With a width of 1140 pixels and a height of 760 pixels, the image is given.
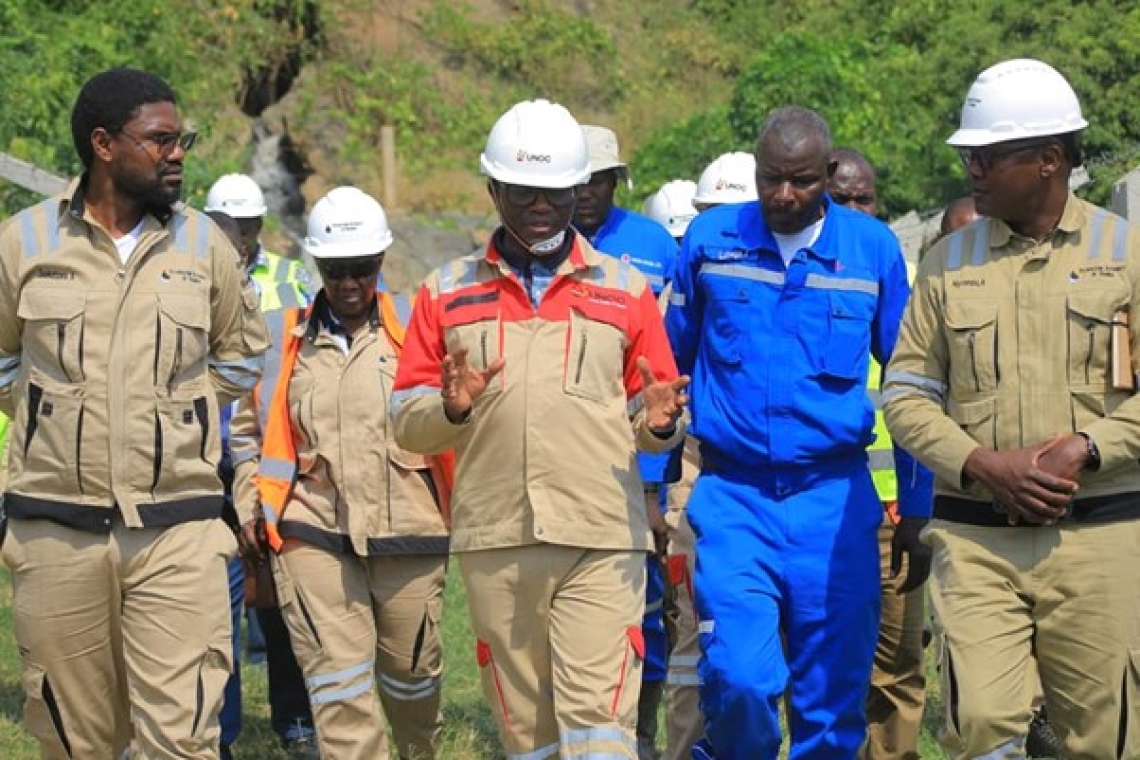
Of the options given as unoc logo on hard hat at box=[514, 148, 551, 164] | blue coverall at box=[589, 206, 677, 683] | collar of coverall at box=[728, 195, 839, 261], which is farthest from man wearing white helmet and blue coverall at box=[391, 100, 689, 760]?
blue coverall at box=[589, 206, 677, 683]

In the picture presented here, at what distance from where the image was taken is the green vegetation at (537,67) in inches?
805

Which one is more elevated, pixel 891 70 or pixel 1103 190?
pixel 891 70

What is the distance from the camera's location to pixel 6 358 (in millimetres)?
6699

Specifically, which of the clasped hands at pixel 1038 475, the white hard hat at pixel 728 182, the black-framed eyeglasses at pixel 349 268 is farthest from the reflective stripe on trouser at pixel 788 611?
the white hard hat at pixel 728 182

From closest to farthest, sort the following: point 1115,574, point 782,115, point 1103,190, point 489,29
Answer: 1. point 1115,574
2. point 782,115
3. point 1103,190
4. point 489,29

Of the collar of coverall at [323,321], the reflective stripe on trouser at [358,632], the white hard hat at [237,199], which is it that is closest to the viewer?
the reflective stripe on trouser at [358,632]

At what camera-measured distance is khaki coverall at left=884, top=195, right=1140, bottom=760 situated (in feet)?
20.0

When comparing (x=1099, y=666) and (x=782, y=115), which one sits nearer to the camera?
(x=1099, y=666)

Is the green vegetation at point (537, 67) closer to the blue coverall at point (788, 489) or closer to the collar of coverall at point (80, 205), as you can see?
the blue coverall at point (788, 489)

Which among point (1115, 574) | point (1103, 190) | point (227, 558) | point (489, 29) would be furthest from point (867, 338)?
point (489, 29)

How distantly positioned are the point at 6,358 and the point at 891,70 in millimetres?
17650

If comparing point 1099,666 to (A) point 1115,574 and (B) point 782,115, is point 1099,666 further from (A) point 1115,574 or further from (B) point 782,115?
(B) point 782,115

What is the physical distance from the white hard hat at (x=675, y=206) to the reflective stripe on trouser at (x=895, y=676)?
10.1 feet

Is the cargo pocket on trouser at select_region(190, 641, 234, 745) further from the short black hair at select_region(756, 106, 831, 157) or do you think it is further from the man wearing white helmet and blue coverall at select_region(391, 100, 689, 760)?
the short black hair at select_region(756, 106, 831, 157)
